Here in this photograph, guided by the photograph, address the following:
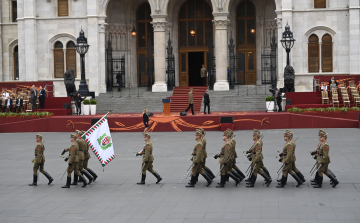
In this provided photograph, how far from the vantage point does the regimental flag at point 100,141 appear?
15.1 meters

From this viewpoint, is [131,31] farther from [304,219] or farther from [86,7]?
[304,219]

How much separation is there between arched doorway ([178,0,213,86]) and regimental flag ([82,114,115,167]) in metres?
27.8

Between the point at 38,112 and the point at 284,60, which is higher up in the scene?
the point at 284,60

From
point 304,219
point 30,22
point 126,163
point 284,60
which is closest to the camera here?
point 304,219

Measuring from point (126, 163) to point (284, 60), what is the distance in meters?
22.4

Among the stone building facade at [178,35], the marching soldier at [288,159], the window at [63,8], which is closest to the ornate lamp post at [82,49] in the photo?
the stone building facade at [178,35]

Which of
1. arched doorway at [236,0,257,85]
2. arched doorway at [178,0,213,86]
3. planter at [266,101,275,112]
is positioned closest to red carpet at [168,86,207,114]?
arched doorway at [178,0,213,86]

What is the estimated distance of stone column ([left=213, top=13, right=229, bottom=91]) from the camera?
39031 mm

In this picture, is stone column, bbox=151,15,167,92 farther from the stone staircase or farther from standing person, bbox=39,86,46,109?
standing person, bbox=39,86,46,109

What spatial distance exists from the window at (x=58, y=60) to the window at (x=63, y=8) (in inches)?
85.4

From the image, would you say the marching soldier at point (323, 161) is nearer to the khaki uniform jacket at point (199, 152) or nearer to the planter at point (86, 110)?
the khaki uniform jacket at point (199, 152)

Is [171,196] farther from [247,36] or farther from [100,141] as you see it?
[247,36]

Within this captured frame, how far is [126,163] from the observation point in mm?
18125

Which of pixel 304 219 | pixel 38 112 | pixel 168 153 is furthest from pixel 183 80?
pixel 304 219
